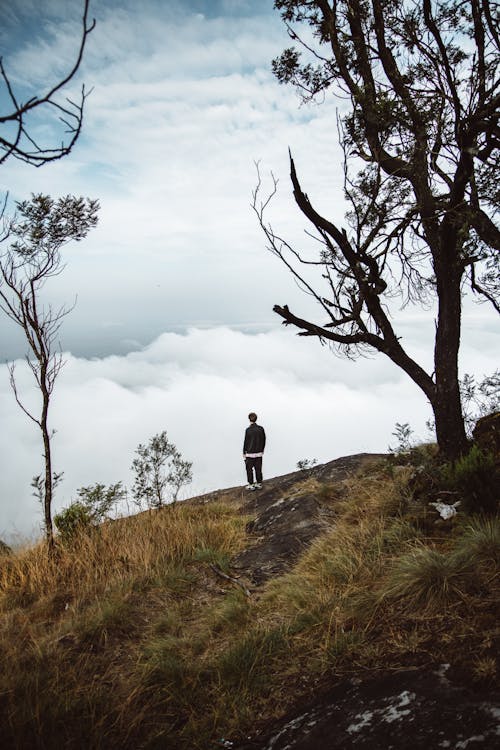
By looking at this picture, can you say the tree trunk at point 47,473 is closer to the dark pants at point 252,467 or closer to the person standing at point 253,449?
the person standing at point 253,449

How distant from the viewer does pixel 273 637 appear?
12.1 ft

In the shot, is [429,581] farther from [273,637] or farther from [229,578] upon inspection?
[229,578]

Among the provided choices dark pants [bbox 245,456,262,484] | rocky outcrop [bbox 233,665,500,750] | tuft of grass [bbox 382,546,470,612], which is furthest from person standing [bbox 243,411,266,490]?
rocky outcrop [bbox 233,665,500,750]

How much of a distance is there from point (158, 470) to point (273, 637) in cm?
721

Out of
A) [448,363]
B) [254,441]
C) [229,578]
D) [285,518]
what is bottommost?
[229,578]

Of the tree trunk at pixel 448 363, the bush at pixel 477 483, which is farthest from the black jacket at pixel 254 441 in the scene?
the bush at pixel 477 483

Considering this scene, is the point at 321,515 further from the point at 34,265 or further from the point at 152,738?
the point at 34,265

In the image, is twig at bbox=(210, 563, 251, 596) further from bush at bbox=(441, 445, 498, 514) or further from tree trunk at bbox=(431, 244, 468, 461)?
tree trunk at bbox=(431, 244, 468, 461)

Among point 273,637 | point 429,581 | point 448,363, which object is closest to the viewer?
point 429,581

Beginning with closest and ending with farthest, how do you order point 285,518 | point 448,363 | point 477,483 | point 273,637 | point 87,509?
point 273,637
point 477,483
point 448,363
point 285,518
point 87,509

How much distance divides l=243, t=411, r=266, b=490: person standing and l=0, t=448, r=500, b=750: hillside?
4046 mm

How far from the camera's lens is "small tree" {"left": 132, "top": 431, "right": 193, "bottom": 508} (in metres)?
10.2

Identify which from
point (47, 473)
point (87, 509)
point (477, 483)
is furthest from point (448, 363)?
point (87, 509)

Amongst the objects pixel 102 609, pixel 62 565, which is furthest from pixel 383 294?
pixel 62 565
